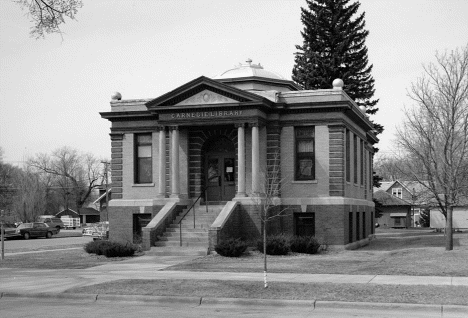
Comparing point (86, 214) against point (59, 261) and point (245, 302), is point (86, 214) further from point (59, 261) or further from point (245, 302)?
point (245, 302)

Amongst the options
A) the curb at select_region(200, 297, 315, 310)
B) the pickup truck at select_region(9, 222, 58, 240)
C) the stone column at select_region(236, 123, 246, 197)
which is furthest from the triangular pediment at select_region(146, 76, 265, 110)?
the pickup truck at select_region(9, 222, 58, 240)

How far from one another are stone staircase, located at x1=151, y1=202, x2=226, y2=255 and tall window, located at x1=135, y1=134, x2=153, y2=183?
11.1 ft

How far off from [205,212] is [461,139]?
12.0 meters

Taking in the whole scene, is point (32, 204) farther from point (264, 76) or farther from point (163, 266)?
point (163, 266)

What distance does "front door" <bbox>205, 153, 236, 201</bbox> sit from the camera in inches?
1372

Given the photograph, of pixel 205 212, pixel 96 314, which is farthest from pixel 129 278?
pixel 205 212

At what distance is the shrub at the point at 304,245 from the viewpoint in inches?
1145

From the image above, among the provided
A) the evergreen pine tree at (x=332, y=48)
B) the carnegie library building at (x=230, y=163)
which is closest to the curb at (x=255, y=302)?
the carnegie library building at (x=230, y=163)

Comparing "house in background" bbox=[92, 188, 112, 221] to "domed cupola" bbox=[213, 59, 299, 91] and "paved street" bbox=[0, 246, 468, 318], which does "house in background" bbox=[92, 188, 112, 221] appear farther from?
"paved street" bbox=[0, 246, 468, 318]

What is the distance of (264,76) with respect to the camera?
3734cm

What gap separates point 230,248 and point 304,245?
11.7ft

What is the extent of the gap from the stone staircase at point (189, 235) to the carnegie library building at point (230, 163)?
54 millimetres

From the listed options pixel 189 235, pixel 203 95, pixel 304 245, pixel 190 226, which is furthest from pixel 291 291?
pixel 203 95

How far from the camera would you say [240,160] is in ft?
106
